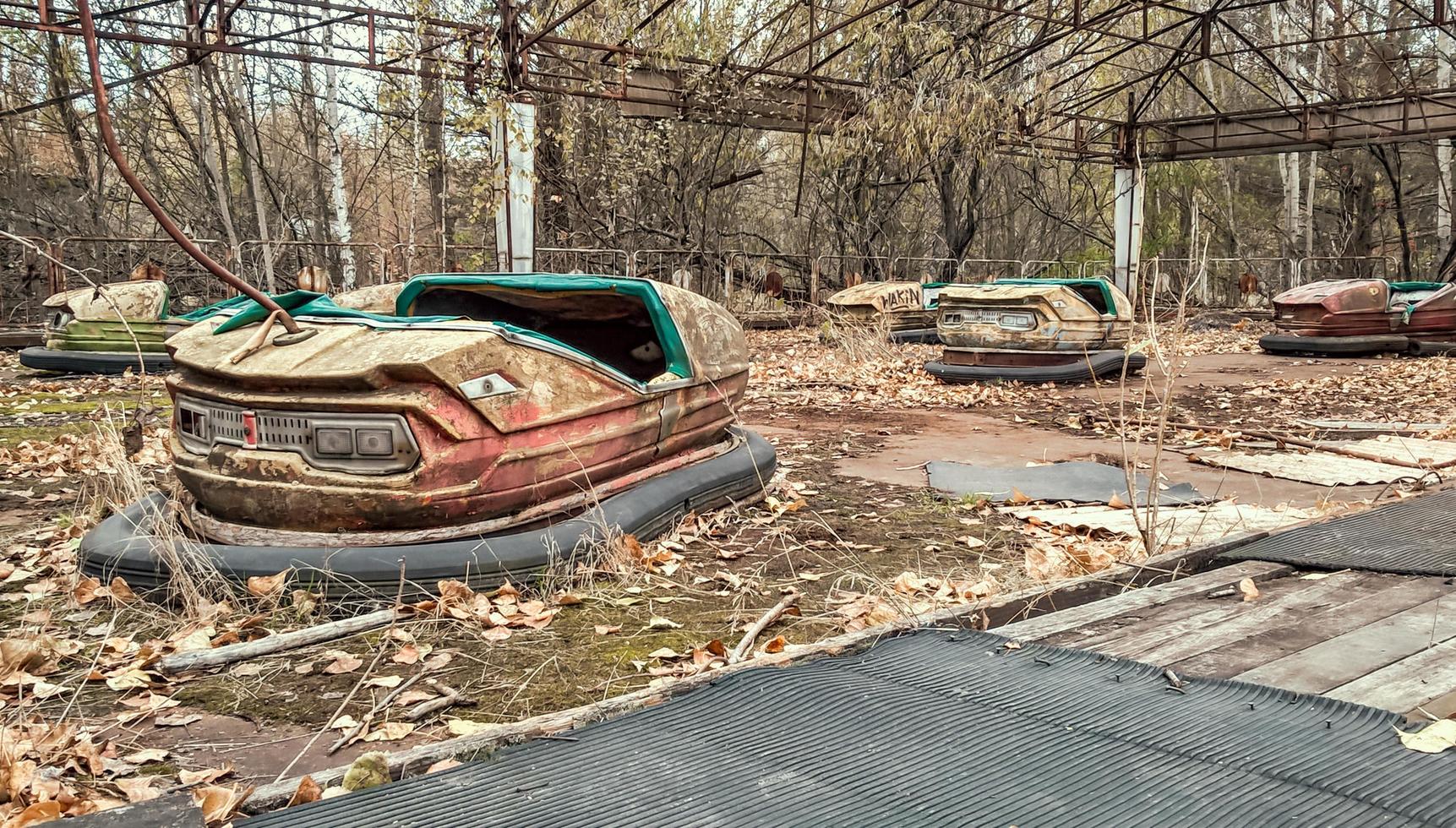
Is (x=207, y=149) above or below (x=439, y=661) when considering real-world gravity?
A: above

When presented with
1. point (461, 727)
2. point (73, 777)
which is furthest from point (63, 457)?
point (461, 727)

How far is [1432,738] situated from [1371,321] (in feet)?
41.5

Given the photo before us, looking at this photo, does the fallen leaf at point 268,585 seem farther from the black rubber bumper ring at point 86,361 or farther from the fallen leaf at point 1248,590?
the black rubber bumper ring at point 86,361

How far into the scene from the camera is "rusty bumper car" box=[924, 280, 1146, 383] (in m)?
9.33

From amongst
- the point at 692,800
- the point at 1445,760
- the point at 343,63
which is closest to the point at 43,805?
the point at 692,800

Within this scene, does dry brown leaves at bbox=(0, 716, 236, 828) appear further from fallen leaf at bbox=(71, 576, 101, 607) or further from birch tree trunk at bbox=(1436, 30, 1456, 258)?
birch tree trunk at bbox=(1436, 30, 1456, 258)

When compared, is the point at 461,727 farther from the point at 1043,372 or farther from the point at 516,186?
the point at 516,186

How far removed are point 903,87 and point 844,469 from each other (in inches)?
440

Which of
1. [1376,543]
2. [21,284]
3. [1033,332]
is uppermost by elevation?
[21,284]

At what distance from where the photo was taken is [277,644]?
258cm

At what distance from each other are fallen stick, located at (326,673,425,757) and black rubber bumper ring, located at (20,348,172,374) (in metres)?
8.15

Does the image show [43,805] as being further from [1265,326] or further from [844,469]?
[1265,326]

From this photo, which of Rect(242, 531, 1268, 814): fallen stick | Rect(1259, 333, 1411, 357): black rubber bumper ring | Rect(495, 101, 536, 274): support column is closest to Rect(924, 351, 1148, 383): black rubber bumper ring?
Rect(1259, 333, 1411, 357): black rubber bumper ring

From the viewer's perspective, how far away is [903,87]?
1505 centimetres
